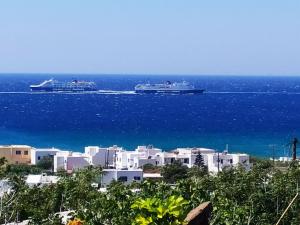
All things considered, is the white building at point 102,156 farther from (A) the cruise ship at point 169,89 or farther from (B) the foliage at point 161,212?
(A) the cruise ship at point 169,89

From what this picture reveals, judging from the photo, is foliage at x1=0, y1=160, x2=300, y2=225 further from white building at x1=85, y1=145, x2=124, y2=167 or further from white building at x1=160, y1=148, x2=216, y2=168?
white building at x1=160, y1=148, x2=216, y2=168

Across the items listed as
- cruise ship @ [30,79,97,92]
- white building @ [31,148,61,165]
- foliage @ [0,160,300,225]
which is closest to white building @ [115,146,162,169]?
white building @ [31,148,61,165]

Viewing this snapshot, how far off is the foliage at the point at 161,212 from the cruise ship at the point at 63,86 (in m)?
133

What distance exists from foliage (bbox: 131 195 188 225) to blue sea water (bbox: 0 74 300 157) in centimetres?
4903

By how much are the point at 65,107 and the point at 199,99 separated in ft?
103

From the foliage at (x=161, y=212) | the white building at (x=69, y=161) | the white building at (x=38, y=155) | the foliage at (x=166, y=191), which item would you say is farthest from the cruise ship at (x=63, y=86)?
the foliage at (x=161, y=212)

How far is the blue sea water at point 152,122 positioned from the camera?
63.2m

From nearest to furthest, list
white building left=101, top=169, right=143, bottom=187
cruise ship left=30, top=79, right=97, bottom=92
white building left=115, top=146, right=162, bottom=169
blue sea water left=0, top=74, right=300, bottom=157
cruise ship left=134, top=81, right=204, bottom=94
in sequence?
white building left=101, top=169, right=143, bottom=187 < white building left=115, top=146, right=162, bottom=169 < blue sea water left=0, top=74, right=300, bottom=157 < cruise ship left=134, top=81, right=204, bottom=94 < cruise ship left=30, top=79, right=97, bottom=92

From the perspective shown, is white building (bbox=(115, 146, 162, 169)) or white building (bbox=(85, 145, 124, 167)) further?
white building (bbox=(115, 146, 162, 169))

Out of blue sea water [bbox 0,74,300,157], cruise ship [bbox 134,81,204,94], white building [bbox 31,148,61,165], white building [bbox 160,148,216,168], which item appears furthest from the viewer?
cruise ship [bbox 134,81,204,94]

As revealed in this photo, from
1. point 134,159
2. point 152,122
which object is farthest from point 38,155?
point 152,122

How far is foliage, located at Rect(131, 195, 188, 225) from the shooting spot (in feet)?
20.0

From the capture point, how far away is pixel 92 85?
470 feet

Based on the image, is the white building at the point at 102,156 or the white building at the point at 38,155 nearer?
the white building at the point at 102,156
